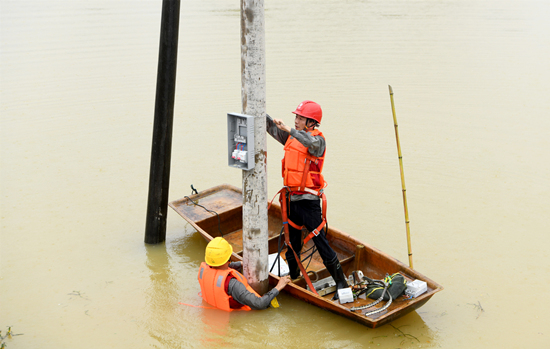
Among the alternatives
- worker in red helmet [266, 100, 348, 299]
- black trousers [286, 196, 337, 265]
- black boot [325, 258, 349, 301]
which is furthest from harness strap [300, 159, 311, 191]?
black boot [325, 258, 349, 301]

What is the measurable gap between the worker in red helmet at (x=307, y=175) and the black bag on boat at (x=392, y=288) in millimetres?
352

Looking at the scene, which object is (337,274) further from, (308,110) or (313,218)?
(308,110)

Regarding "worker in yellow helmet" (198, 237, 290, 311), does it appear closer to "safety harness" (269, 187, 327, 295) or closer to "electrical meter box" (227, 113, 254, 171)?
"safety harness" (269, 187, 327, 295)

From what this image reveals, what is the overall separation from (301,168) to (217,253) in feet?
4.08

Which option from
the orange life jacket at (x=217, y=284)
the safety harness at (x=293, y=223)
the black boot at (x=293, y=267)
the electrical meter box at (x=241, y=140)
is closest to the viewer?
the electrical meter box at (x=241, y=140)

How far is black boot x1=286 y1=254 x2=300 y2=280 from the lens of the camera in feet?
21.1

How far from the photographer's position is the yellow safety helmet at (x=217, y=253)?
18.8ft

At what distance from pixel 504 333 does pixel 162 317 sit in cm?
362

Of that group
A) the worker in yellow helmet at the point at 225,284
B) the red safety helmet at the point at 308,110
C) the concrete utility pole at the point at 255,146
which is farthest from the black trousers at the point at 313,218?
→ the red safety helmet at the point at 308,110

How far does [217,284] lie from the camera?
19.2 feet

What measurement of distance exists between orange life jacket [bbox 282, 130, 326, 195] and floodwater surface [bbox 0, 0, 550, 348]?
4.48 feet

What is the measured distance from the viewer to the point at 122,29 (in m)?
19.2

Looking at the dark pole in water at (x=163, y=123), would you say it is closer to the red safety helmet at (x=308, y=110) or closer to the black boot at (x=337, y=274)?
the red safety helmet at (x=308, y=110)

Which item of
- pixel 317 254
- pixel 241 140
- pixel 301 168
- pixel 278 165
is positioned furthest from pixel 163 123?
pixel 278 165
